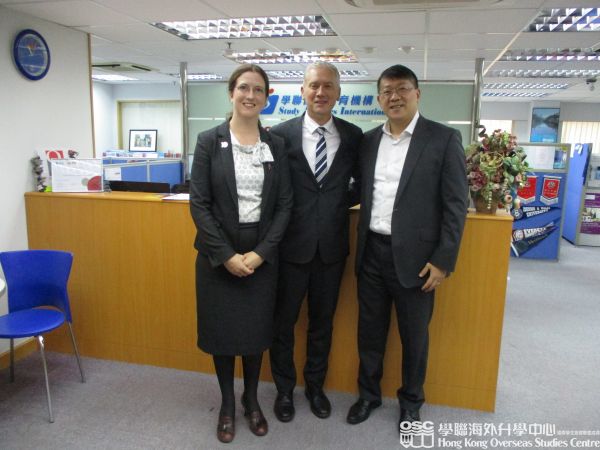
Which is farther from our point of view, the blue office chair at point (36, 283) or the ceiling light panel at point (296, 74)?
the ceiling light panel at point (296, 74)

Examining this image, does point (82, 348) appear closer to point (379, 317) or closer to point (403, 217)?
point (379, 317)

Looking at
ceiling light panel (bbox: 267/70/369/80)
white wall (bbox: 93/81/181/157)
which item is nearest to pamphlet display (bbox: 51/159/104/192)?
ceiling light panel (bbox: 267/70/369/80)

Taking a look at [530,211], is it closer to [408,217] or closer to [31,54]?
[408,217]

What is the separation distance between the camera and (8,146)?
2.88 metres

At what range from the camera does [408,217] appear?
204 cm

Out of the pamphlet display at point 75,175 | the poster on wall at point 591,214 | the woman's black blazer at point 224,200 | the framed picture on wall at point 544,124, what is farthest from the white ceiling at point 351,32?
the framed picture on wall at point 544,124

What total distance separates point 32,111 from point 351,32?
2596mm

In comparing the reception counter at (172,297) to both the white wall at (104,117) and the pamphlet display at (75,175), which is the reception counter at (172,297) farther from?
the white wall at (104,117)

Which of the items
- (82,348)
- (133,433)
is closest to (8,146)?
(82,348)

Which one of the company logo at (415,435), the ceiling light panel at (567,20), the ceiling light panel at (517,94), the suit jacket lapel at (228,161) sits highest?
the ceiling light panel at (517,94)

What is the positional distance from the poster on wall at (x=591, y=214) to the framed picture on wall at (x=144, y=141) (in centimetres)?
Answer: 767

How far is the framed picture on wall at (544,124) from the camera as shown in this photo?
36.4 feet

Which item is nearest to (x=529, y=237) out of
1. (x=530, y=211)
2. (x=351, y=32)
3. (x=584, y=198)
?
(x=530, y=211)

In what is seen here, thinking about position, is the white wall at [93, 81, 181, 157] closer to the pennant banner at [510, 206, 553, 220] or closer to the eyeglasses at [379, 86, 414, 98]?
the pennant banner at [510, 206, 553, 220]
